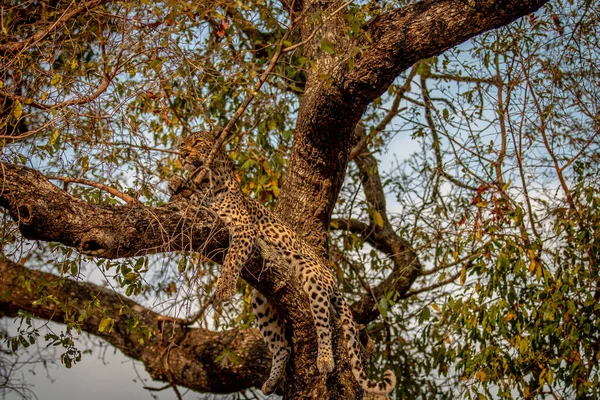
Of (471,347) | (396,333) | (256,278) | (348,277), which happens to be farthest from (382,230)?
(256,278)

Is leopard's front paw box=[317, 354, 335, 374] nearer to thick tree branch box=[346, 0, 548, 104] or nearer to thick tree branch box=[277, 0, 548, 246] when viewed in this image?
thick tree branch box=[277, 0, 548, 246]

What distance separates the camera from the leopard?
4668 millimetres

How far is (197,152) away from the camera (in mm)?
5465

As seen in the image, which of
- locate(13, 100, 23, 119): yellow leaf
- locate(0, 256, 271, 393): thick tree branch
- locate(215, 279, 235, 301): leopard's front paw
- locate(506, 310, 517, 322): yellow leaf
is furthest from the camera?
locate(0, 256, 271, 393): thick tree branch

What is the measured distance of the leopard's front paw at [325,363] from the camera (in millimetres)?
4844

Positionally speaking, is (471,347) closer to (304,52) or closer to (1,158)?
(304,52)

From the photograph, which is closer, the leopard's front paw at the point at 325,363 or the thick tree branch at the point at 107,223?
the thick tree branch at the point at 107,223

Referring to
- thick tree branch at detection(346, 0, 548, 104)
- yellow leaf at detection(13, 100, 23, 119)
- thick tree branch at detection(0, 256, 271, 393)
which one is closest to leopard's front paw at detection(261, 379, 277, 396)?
thick tree branch at detection(0, 256, 271, 393)

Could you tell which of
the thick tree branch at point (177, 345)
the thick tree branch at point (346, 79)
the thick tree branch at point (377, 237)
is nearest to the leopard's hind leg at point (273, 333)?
the thick tree branch at point (346, 79)

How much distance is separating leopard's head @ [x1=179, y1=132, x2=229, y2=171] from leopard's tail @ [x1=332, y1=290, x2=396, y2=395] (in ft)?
4.57

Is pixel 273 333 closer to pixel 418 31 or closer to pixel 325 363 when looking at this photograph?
pixel 325 363

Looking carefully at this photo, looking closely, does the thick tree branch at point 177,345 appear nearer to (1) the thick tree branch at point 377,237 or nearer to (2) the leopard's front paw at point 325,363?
(1) the thick tree branch at point 377,237

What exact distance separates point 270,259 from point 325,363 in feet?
2.66

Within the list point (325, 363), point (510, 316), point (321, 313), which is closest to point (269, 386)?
point (325, 363)
